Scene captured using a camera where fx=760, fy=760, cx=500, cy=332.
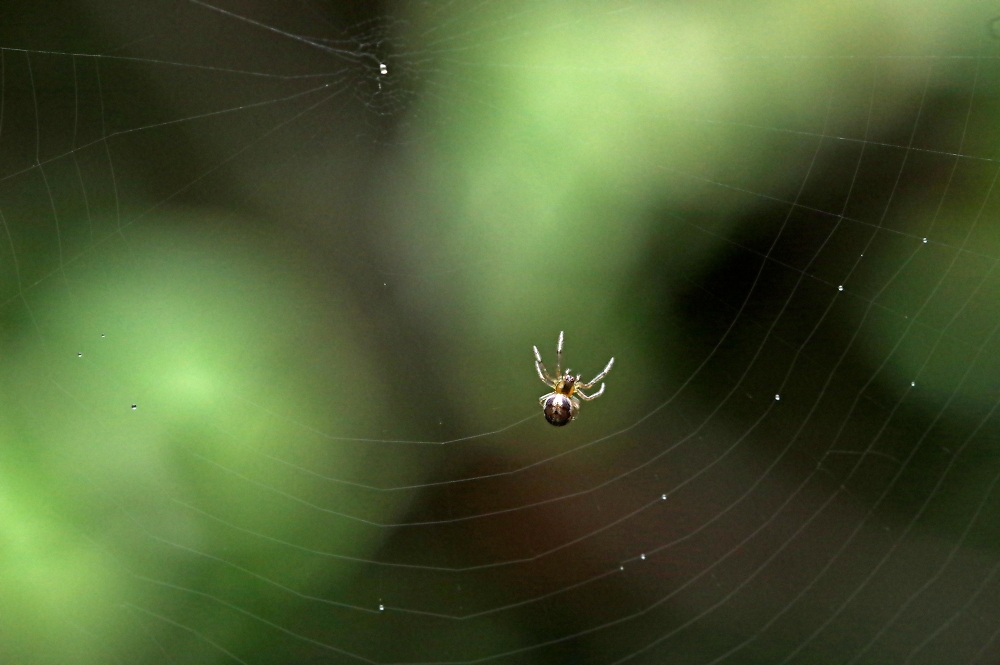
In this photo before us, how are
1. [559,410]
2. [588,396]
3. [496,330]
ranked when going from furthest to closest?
1. [588,396]
2. [496,330]
3. [559,410]

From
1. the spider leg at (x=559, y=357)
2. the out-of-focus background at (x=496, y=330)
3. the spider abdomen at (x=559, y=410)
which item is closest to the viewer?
the out-of-focus background at (x=496, y=330)

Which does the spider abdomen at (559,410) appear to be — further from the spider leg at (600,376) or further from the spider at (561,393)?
the spider leg at (600,376)

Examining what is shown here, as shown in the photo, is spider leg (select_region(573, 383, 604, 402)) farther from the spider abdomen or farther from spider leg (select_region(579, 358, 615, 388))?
the spider abdomen

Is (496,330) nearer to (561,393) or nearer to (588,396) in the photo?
(561,393)

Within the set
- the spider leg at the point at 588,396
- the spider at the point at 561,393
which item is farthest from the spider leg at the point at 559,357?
the spider leg at the point at 588,396

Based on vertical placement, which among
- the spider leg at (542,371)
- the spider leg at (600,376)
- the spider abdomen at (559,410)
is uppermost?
the spider leg at (542,371)

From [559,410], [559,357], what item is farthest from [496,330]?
[559,410]

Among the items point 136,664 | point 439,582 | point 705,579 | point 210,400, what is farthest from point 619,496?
point 136,664

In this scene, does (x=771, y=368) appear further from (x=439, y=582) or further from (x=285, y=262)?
(x=285, y=262)
